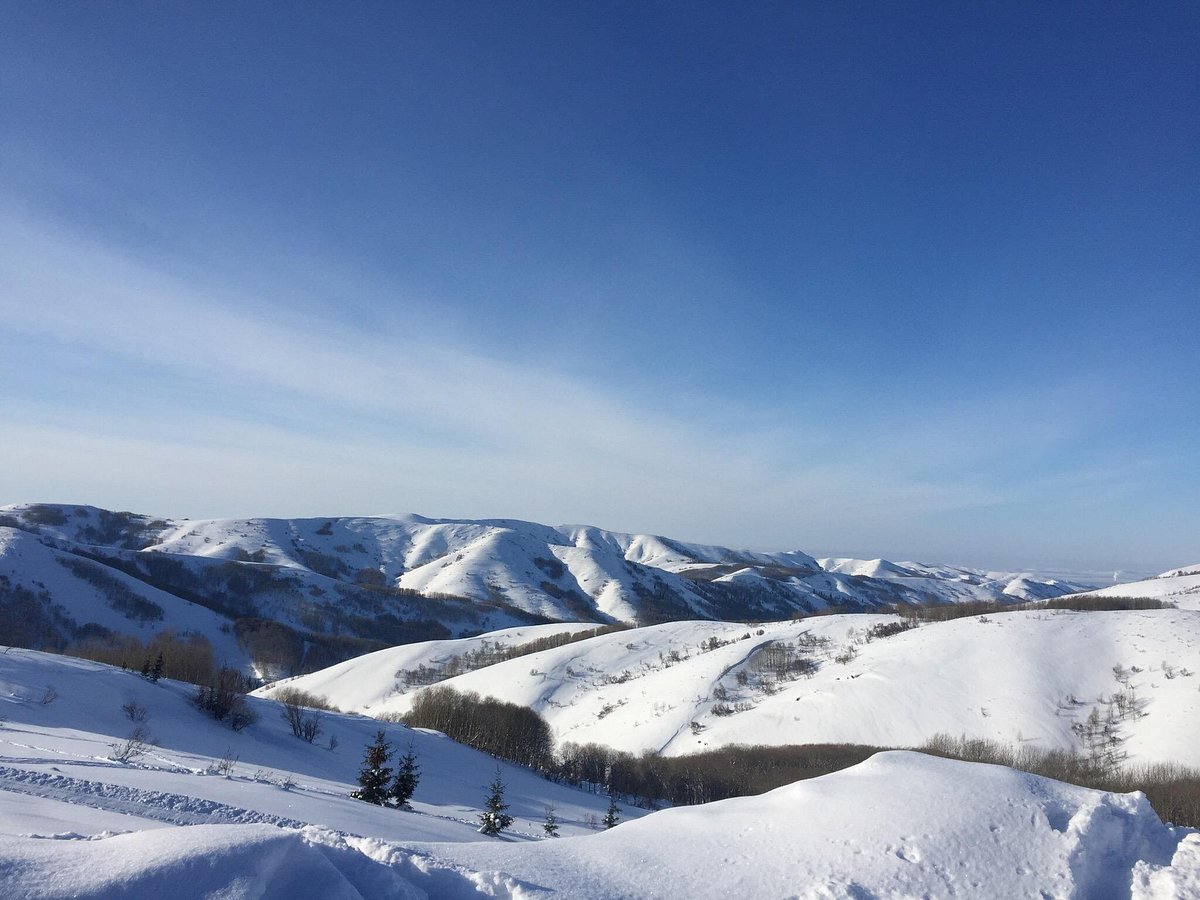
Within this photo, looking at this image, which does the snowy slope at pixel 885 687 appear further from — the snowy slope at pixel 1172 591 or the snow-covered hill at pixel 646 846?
the snow-covered hill at pixel 646 846

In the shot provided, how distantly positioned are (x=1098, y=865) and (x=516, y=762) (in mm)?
37157

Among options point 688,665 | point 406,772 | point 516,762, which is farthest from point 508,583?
point 406,772

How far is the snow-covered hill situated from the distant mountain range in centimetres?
8617

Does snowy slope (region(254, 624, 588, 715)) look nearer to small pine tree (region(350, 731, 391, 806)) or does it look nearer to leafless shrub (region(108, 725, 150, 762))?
small pine tree (region(350, 731, 391, 806))

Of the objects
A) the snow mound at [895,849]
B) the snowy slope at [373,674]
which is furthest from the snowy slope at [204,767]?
the snowy slope at [373,674]

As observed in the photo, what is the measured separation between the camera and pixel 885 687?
140 feet

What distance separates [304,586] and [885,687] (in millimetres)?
104660

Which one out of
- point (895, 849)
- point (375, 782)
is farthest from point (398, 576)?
point (895, 849)

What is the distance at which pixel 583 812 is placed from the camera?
28.1m

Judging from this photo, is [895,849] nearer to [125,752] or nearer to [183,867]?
[183,867]

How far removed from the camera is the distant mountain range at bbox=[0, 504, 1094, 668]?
271ft

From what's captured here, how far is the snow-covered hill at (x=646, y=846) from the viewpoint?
3879 millimetres

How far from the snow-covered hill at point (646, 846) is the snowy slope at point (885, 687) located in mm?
33510

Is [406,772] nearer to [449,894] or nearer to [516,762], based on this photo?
[449,894]
